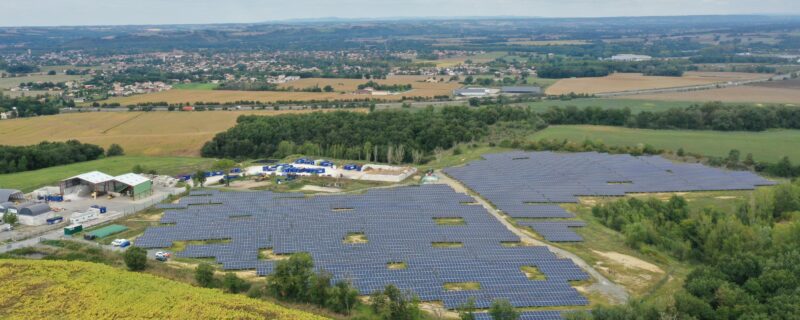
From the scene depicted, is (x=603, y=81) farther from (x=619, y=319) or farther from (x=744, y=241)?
(x=619, y=319)

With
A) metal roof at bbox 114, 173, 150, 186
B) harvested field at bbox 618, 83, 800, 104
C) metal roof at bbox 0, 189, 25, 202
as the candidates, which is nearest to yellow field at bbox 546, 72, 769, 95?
harvested field at bbox 618, 83, 800, 104

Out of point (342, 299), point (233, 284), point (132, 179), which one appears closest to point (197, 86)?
point (132, 179)

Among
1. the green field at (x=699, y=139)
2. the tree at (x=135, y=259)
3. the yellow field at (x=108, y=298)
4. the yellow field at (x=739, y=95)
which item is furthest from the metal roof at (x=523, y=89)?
the yellow field at (x=108, y=298)

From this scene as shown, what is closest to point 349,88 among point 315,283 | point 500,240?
point 500,240

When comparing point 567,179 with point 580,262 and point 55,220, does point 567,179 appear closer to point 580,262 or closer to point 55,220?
point 580,262

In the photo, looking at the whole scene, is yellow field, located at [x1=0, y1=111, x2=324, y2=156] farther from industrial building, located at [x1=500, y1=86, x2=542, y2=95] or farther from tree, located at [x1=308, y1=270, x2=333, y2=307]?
industrial building, located at [x1=500, y1=86, x2=542, y2=95]
